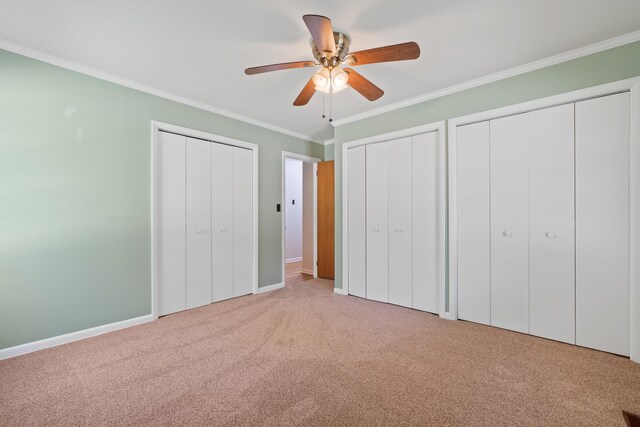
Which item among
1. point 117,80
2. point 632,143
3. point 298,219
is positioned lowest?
point 298,219

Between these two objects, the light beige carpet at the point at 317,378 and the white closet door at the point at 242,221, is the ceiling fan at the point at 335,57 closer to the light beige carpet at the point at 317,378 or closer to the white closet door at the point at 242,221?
the white closet door at the point at 242,221

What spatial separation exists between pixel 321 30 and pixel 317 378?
2138mm

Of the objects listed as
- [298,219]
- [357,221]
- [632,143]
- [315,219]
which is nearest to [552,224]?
[632,143]

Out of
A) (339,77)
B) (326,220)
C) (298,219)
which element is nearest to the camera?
(339,77)

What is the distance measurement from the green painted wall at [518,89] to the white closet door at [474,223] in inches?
9.7

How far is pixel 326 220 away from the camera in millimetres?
4727

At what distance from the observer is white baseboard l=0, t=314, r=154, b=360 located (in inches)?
83.1

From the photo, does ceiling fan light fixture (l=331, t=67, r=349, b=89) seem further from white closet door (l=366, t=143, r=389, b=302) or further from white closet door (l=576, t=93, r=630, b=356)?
white closet door (l=576, t=93, r=630, b=356)

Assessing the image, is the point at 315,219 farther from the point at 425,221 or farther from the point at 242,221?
the point at 425,221

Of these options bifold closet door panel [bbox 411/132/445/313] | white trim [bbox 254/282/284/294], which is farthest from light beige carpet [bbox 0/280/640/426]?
white trim [bbox 254/282/284/294]

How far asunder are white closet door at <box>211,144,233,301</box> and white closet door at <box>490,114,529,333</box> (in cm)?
299

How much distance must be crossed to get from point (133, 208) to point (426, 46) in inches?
119

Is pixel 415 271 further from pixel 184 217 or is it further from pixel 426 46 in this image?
pixel 184 217

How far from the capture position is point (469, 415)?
1487 millimetres
